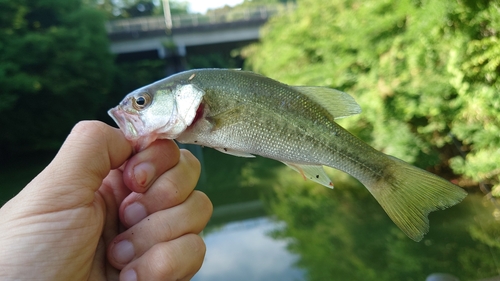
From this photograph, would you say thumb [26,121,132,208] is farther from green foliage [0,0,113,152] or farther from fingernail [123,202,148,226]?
green foliage [0,0,113,152]

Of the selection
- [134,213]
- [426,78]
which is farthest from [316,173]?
[426,78]

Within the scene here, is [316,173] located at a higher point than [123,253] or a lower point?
higher

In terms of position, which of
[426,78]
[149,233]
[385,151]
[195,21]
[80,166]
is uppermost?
[195,21]

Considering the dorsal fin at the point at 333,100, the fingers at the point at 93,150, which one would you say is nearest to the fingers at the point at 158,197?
the fingers at the point at 93,150

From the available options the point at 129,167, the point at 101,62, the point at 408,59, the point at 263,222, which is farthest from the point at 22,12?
the point at 129,167

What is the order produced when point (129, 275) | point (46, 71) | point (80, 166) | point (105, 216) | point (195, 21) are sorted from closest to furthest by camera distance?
point (80, 166) < point (129, 275) < point (105, 216) < point (46, 71) < point (195, 21)

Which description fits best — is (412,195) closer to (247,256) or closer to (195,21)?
(247,256)
